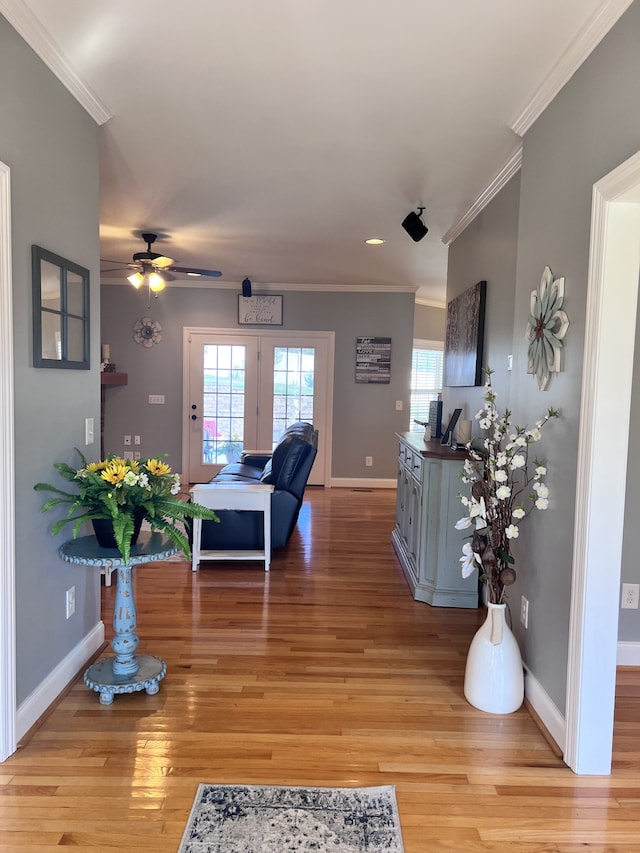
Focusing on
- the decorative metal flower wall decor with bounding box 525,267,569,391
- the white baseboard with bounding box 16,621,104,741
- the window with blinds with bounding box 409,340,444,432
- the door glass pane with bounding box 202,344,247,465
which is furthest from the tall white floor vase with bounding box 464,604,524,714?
the window with blinds with bounding box 409,340,444,432

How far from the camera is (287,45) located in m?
2.10

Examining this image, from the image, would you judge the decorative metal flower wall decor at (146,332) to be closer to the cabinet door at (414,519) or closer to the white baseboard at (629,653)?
the cabinet door at (414,519)

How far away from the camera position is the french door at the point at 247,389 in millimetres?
7027

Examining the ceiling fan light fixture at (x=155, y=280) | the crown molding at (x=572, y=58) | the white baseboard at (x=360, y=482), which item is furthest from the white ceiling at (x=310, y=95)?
the white baseboard at (x=360, y=482)

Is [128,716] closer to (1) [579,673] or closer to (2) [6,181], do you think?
(1) [579,673]

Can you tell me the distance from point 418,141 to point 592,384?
1720mm

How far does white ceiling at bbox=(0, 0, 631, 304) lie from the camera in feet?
6.35

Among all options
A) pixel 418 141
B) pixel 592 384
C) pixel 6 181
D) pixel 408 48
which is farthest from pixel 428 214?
pixel 6 181

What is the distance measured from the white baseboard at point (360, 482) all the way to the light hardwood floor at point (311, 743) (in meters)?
3.75

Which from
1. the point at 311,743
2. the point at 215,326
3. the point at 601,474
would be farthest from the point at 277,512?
the point at 215,326

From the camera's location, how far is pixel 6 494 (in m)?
1.93

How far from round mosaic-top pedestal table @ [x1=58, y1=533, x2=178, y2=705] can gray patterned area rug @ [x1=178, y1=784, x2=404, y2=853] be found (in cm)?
69

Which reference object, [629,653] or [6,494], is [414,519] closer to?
[629,653]

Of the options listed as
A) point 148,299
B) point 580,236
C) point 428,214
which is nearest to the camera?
point 580,236
